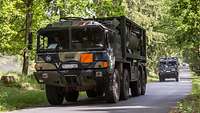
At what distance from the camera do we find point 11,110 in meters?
18.9

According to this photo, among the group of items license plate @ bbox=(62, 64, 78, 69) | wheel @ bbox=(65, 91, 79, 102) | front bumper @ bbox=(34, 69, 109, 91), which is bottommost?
wheel @ bbox=(65, 91, 79, 102)

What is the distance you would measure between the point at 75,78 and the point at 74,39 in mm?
1535

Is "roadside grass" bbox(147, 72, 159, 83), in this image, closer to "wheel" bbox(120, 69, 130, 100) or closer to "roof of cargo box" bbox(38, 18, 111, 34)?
"wheel" bbox(120, 69, 130, 100)

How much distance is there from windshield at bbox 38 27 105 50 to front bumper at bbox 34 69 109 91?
3.09ft

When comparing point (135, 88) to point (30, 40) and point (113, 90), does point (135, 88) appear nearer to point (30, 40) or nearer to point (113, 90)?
point (113, 90)

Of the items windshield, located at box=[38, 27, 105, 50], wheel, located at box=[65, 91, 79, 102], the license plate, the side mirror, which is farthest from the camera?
the side mirror

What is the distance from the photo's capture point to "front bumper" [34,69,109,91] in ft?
66.9

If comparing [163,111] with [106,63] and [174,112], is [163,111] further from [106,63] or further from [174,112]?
[106,63]

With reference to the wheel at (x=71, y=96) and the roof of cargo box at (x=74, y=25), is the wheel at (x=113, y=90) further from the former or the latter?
the wheel at (x=71, y=96)

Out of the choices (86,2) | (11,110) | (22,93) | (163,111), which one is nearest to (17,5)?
(86,2)

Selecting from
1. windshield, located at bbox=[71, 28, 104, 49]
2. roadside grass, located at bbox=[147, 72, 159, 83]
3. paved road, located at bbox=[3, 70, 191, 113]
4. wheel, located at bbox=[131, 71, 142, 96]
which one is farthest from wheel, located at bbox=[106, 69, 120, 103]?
roadside grass, located at bbox=[147, 72, 159, 83]

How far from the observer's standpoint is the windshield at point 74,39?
68.3ft

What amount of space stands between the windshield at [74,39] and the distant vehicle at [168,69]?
39701mm

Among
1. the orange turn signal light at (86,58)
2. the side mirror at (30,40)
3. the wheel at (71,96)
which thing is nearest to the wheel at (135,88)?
the wheel at (71,96)
